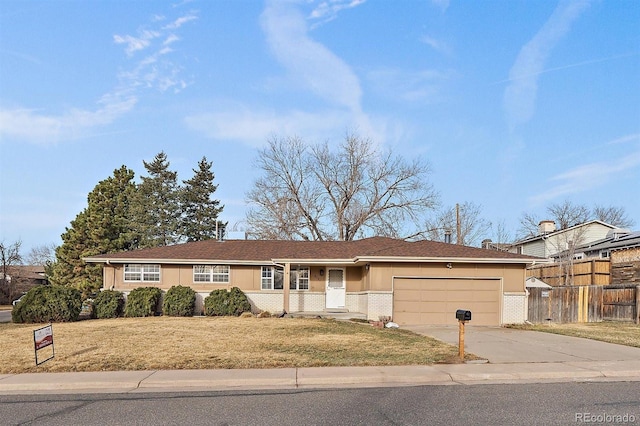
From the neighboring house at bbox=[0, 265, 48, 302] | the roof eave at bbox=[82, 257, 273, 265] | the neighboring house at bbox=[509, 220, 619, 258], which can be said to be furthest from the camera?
the neighboring house at bbox=[0, 265, 48, 302]

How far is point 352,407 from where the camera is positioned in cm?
716

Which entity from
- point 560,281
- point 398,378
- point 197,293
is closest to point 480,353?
point 398,378

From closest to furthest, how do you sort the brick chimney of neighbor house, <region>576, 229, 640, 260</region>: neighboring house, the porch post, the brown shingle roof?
the brown shingle roof < the porch post < <region>576, 229, 640, 260</region>: neighboring house < the brick chimney of neighbor house

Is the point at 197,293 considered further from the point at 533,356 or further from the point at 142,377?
the point at 533,356

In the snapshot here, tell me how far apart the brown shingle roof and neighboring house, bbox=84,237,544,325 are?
0.04 metres

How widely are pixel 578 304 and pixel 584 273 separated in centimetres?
845

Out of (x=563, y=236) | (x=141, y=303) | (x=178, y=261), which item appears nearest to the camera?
(x=141, y=303)

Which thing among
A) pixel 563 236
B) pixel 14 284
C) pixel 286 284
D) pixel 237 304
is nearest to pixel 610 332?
pixel 286 284

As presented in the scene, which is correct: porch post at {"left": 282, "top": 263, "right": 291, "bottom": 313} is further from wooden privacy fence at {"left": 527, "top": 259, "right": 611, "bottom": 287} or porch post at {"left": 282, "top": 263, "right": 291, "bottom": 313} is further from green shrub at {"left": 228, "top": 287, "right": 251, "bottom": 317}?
wooden privacy fence at {"left": 527, "top": 259, "right": 611, "bottom": 287}

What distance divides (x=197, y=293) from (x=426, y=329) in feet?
36.9

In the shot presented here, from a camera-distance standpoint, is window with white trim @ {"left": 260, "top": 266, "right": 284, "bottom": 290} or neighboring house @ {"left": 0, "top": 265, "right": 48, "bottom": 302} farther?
neighboring house @ {"left": 0, "top": 265, "right": 48, "bottom": 302}

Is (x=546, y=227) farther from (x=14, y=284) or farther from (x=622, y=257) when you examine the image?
(x=14, y=284)

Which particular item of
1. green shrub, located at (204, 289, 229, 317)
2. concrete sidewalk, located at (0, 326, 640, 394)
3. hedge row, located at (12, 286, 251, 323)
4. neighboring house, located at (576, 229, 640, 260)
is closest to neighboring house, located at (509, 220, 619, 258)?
neighboring house, located at (576, 229, 640, 260)

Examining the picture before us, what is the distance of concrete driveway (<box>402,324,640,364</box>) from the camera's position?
11188 mm
